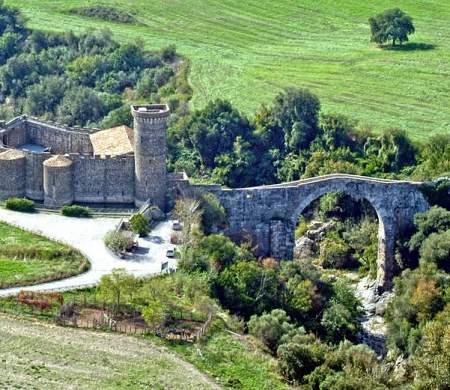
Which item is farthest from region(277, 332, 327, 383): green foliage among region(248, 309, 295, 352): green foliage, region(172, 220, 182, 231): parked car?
region(172, 220, 182, 231): parked car

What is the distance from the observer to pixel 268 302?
2896 inches

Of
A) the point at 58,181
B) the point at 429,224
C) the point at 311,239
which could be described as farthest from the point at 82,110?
the point at 429,224

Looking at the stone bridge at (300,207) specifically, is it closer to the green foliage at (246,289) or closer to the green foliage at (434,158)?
the green foliage at (434,158)

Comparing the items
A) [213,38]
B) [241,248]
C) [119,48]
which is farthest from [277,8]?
[241,248]

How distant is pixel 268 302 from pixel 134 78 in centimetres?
5524

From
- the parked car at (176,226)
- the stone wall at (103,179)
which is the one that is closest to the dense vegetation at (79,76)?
the stone wall at (103,179)

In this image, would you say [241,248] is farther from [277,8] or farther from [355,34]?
[277,8]

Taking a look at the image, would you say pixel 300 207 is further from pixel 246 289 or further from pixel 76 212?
pixel 76 212

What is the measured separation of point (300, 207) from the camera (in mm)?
85062

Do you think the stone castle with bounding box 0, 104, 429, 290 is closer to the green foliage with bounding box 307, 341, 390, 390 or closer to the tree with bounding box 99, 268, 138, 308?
the tree with bounding box 99, 268, 138, 308

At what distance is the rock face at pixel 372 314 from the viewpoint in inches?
3046

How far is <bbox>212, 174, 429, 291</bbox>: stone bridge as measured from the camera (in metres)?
83.6

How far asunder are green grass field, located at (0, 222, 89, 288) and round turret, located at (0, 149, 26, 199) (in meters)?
6.00

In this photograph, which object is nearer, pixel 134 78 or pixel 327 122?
pixel 327 122
